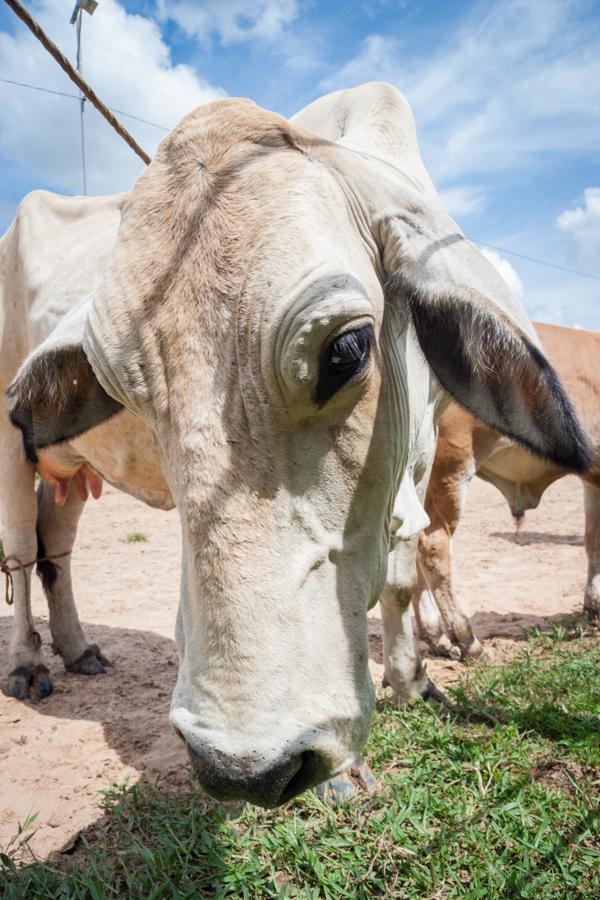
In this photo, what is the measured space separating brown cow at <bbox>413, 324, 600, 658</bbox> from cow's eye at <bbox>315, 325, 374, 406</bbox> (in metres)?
2.87

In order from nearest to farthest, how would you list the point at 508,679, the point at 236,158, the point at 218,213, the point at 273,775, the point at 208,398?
1. the point at 273,775
2. the point at 208,398
3. the point at 218,213
4. the point at 236,158
5. the point at 508,679

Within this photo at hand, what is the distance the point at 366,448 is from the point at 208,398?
1.34 feet

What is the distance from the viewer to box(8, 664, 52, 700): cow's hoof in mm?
4051

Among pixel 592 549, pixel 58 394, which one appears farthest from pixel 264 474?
pixel 592 549

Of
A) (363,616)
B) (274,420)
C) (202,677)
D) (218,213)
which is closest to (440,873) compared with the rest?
(363,616)

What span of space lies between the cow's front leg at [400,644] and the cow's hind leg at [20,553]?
2.09 metres

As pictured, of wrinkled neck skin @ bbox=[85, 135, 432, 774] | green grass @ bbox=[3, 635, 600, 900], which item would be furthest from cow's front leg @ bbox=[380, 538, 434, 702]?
wrinkled neck skin @ bbox=[85, 135, 432, 774]

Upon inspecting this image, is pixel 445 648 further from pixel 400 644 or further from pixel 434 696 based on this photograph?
pixel 400 644

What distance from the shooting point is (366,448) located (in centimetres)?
166

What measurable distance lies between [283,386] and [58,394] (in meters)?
1.08

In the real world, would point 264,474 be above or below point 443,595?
above

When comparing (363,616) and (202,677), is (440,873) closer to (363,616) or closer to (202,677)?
(363,616)

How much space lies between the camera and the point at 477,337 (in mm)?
Result: 1701

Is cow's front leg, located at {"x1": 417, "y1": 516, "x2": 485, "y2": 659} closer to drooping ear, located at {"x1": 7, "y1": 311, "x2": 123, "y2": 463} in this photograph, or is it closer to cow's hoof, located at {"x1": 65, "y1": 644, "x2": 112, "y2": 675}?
cow's hoof, located at {"x1": 65, "y1": 644, "x2": 112, "y2": 675}
